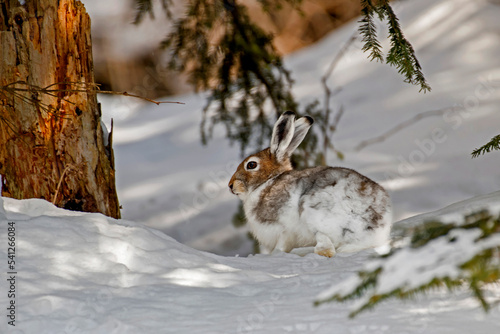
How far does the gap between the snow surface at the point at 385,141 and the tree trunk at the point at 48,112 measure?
354 centimetres

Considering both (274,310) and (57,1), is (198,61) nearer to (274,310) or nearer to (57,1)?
(57,1)

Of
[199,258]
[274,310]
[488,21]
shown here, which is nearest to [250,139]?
[199,258]

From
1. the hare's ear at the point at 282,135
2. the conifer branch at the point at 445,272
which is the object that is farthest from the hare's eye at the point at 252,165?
the conifer branch at the point at 445,272

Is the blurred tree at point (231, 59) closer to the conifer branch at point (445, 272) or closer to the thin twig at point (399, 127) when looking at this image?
the thin twig at point (399, 127)

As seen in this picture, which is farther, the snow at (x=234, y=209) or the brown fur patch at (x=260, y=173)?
the brown fur patch at (x=260, y=173)

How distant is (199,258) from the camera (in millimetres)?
3758

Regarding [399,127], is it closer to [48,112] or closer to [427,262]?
[48,112]

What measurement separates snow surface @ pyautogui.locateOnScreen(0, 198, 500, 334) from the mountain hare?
1.10 ft

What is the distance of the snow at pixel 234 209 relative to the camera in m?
2.70

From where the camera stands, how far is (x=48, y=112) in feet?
12.9

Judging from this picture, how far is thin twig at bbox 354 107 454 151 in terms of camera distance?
8172mm

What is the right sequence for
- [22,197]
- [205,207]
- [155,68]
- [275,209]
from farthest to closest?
[155,68] → [205,207] → [275,209] → [22,197]

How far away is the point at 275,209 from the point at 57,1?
85.3 inches

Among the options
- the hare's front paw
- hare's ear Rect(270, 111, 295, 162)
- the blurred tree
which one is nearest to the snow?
the hare's front paw
